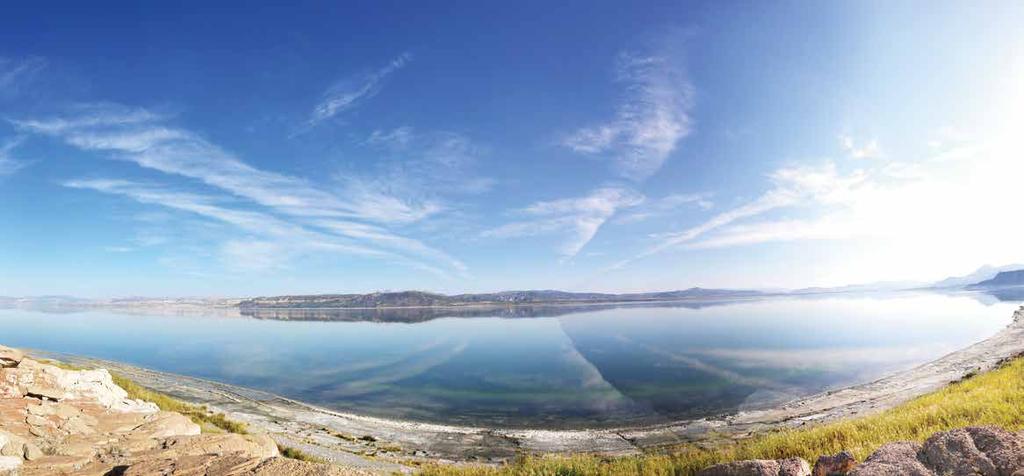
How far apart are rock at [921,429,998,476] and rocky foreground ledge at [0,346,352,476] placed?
9727 millimetres

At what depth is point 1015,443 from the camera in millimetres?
6430

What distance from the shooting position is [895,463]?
680 centimetres

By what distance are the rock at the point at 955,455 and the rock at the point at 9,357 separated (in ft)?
91.3

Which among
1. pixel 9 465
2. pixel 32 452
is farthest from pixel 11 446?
pixel 9 465

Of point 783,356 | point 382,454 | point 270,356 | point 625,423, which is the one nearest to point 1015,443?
point 382,454

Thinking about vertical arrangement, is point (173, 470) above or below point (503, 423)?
above

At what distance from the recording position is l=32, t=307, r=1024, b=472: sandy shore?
22578 millimetres

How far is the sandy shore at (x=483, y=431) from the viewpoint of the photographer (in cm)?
2258

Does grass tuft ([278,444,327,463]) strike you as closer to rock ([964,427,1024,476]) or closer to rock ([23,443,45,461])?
rock ([23,443,45,461])

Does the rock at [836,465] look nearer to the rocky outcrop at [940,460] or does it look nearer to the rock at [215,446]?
the rocky outcrop at [940,460]

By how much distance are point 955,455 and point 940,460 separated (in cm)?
20

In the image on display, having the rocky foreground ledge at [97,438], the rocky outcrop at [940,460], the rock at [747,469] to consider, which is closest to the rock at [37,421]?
the rocky foreground ledge at [97,438]

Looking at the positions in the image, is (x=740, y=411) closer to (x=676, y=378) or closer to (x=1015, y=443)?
(x=676, y=378)

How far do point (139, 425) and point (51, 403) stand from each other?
367cm
